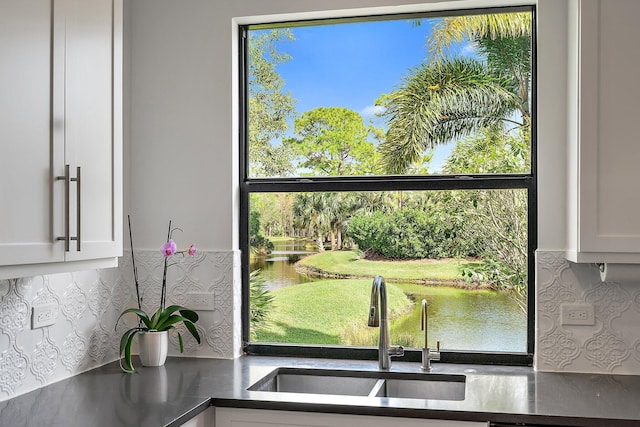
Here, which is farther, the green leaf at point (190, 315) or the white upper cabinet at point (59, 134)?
the green leaf at point (190, 315)


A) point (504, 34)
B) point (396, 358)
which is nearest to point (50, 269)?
point (396, 358)

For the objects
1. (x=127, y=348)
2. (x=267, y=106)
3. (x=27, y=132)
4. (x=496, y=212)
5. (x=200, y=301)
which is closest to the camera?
(x=27, y=132)

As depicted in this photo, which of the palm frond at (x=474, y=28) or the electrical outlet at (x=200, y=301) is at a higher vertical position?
the palm frond at (x=474, y=28)

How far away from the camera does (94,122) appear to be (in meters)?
2.23

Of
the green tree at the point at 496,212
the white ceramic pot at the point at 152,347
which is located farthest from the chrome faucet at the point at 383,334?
the white ceramic pot at the point at 152,347

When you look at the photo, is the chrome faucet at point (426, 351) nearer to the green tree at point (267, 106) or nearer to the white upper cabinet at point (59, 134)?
the green tree at point (267, 106)

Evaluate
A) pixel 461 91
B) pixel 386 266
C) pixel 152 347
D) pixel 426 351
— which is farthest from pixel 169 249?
pixel 461 91

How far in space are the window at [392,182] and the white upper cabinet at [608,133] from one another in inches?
16.9

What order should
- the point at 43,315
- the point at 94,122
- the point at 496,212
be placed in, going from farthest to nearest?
the point at 496,212, the point at 43,315, the point at 94,122

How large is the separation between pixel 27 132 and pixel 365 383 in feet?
5.01

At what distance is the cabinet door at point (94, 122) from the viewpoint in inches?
82.4

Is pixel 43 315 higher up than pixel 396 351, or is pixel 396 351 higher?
pixel 43 315

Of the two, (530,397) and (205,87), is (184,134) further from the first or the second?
(530,397)

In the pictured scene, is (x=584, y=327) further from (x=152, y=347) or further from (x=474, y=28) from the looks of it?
(x=152, y=347)
